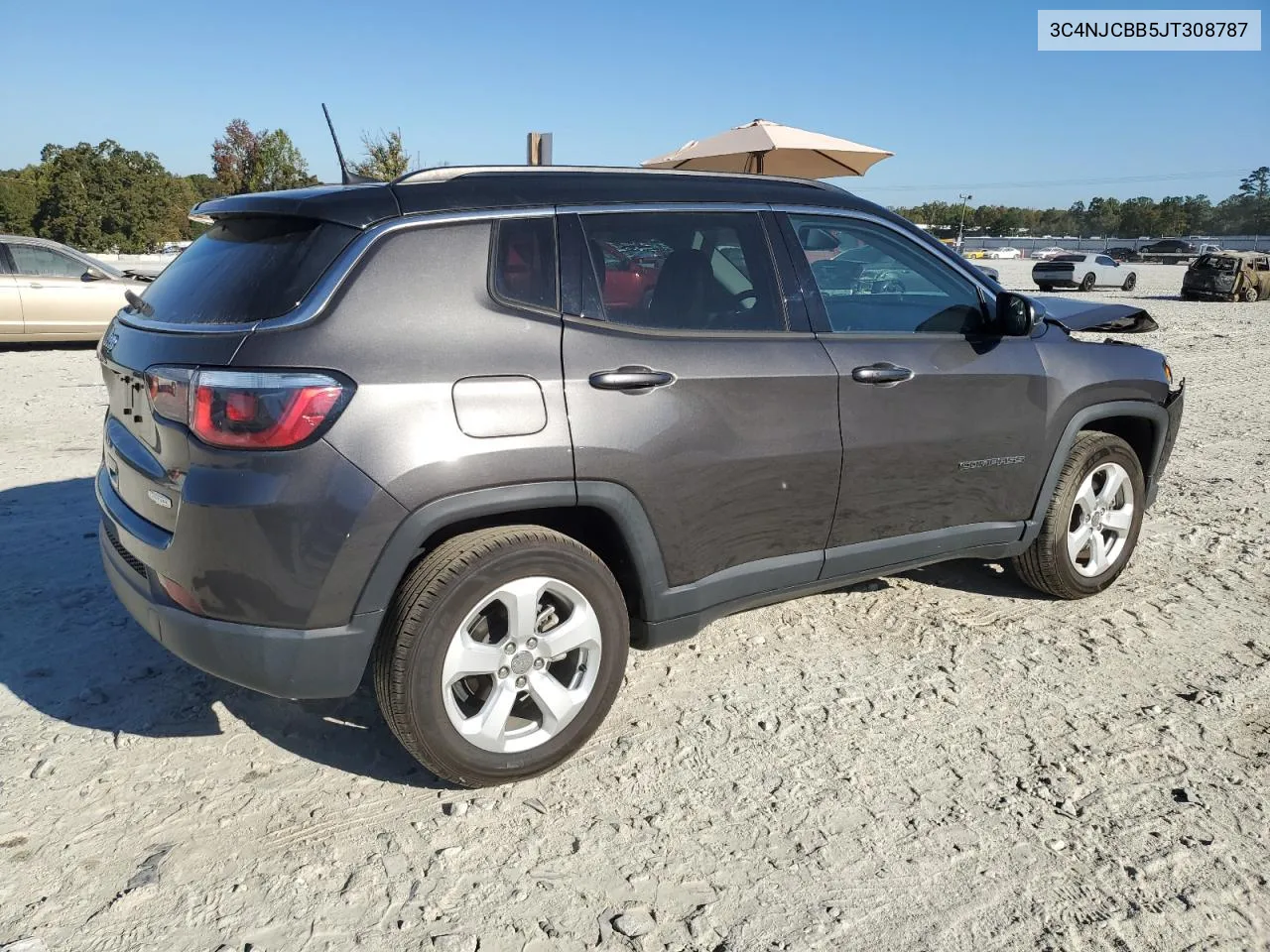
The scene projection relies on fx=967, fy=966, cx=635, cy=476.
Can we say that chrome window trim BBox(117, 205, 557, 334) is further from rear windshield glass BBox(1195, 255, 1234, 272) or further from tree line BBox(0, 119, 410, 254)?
tree line BBox(0, 119, 410, 254)

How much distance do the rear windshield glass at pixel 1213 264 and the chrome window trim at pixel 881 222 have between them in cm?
2622

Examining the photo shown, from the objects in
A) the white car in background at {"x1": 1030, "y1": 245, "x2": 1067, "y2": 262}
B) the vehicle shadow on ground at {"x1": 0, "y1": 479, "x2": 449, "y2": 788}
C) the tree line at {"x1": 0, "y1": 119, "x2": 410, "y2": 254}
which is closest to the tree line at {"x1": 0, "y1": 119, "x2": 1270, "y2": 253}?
the tree line at {"x1": 0, "y1": 119, "x2": 410, "y2": 254}

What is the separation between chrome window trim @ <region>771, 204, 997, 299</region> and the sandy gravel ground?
1409 millimetres

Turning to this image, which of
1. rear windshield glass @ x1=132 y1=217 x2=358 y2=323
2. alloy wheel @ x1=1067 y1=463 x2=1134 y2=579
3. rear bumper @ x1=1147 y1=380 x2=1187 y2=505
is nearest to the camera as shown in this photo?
rear windshield glass @ x1=132 y1=217 x2=358 y2=323

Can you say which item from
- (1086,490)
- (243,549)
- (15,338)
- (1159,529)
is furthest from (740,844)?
(15,338)

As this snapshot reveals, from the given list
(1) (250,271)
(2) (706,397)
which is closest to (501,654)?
(2) (706,397)

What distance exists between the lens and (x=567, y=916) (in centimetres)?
242

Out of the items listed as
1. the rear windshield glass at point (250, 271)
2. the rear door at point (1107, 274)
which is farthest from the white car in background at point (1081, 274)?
the rear windshield glass at point (250, 271)

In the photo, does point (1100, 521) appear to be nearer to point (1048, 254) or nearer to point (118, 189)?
point (1048, 254)

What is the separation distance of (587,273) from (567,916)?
1.82 meters

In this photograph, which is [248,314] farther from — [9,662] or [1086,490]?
[1086,490]

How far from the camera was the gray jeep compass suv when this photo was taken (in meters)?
2.56

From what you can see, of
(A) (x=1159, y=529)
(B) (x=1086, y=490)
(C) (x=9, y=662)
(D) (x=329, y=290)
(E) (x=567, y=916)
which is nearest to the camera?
(E) (x=567, y=916)

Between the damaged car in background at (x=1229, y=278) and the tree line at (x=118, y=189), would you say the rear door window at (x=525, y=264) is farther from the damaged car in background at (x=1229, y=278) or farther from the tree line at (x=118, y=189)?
the tree line at (x=118, y=189)
